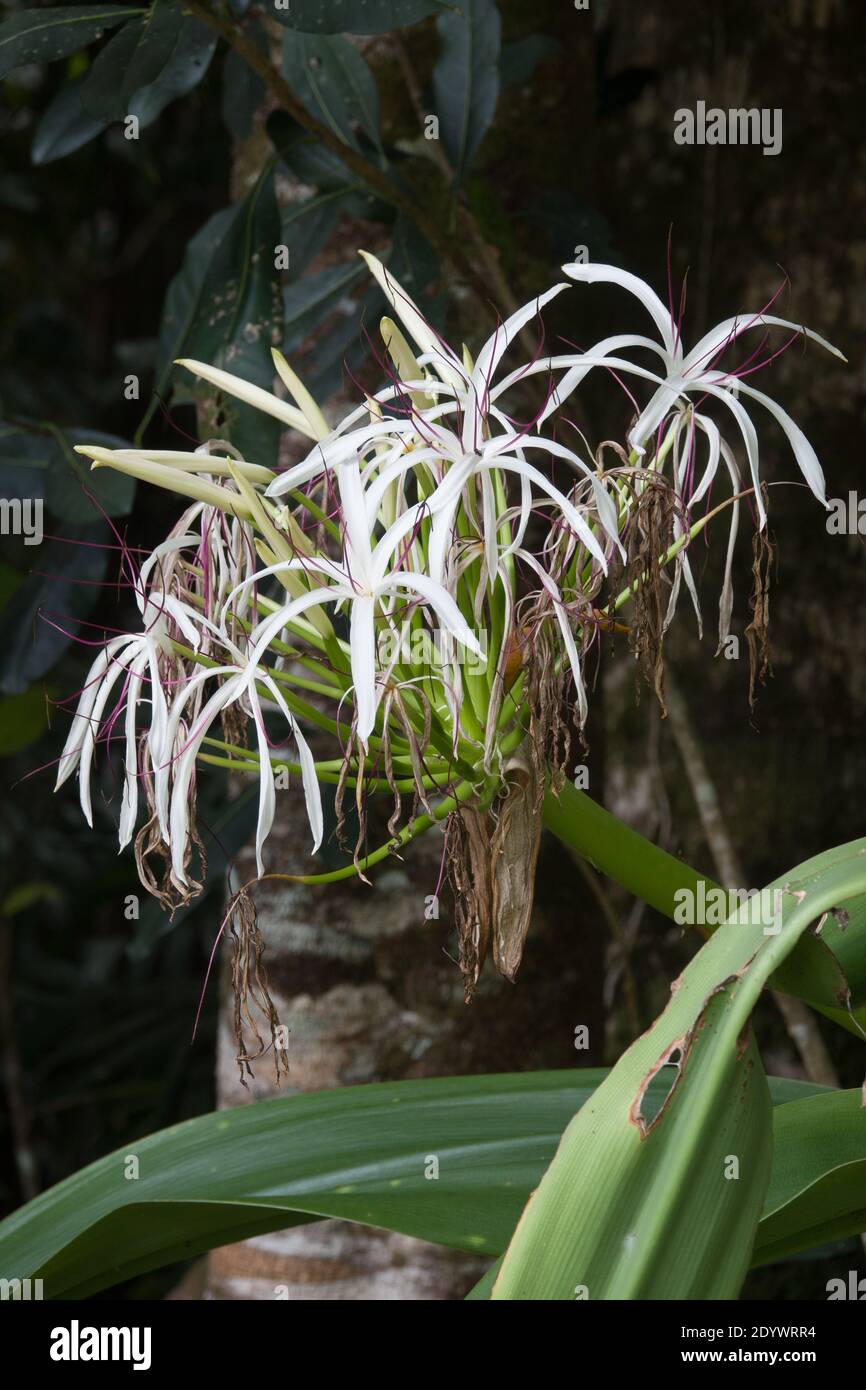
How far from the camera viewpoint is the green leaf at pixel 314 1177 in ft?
1.97

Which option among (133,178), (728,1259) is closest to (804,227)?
(728,1259)

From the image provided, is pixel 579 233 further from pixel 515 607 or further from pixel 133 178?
pixel 133 178

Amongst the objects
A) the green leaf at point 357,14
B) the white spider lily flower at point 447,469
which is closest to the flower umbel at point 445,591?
the white spider lily flower at point 447,469

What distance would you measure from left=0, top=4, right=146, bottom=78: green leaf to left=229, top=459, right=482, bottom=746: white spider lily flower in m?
0.60

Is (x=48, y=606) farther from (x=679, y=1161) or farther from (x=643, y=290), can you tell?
(x=679, y=1161)

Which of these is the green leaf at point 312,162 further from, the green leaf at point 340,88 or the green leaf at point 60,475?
the green leaf at point 60,475

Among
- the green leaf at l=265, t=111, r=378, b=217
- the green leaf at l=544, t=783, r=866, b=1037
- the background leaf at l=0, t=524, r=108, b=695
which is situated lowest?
the green leaf at l=544, t=783, r=866, b=1037

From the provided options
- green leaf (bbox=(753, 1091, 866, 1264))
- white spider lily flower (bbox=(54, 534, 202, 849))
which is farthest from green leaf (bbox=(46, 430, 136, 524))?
green leaf (bbox=(753, 1091, 866, 1264))

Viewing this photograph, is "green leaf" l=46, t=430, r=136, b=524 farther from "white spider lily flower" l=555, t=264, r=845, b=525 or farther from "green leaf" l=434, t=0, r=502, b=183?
"white spider lily flower" l=555, t=264, r=845, b=525

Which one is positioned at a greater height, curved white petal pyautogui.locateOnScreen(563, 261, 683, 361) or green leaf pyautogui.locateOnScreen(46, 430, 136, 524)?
green leaf pyautogui.locateOnScreen(46, 430, 136, 524)

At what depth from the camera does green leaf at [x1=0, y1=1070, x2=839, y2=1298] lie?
1.97 feet

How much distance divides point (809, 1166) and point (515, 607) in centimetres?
31

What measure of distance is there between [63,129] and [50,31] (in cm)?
18
